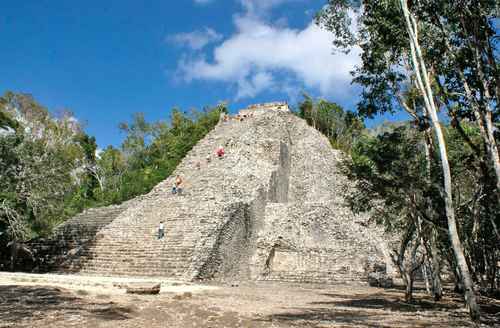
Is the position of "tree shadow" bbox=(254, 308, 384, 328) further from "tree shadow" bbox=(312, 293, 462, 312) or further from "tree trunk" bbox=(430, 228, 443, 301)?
"tree trunk" bbox=(430, 228, 443, 301)

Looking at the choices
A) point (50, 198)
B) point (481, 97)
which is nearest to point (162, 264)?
point (50, 198)

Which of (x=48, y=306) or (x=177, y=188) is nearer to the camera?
(x=48, y=306)

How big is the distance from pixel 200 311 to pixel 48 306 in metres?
2.71

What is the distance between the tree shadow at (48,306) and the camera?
22.2 ft

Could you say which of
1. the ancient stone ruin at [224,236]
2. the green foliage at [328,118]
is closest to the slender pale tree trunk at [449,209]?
the ancient stone ruin at [224,236]

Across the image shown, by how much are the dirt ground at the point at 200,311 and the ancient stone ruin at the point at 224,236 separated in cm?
418

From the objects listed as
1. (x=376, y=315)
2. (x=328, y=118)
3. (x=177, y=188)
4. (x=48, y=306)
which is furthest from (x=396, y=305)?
(x=328, y=118)

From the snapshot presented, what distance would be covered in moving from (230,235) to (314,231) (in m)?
4.94

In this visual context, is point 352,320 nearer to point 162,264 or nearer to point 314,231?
point 162,264

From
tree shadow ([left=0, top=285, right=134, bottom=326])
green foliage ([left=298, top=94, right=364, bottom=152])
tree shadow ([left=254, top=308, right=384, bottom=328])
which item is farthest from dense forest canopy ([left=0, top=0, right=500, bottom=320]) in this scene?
green foliage ([left=298, top=94, right=364, bottom=152])

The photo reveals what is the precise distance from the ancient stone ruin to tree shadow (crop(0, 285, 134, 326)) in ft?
17.3

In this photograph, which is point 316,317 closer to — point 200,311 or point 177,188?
point 200,311

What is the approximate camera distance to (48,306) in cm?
766

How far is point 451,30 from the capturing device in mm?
9680
